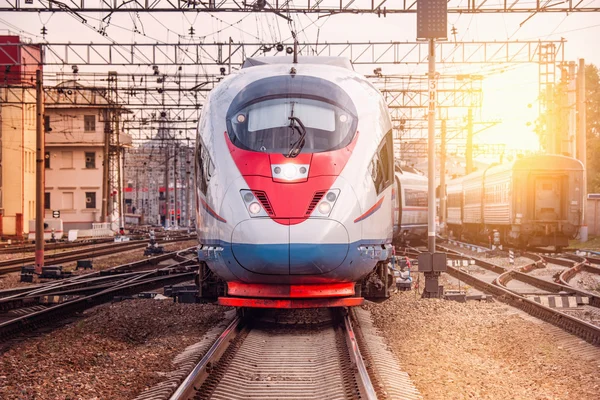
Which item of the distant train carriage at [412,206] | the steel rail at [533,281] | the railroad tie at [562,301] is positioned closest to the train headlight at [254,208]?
the railroad tie at [562,301]

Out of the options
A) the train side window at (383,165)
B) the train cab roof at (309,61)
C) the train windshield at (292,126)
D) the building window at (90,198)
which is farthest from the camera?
the building window at (90,198)

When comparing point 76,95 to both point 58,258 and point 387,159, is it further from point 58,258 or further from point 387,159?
point 387,159

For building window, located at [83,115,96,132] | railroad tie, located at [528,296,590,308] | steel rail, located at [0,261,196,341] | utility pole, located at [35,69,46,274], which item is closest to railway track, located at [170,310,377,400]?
steel rail, located at [0,261,196,341]

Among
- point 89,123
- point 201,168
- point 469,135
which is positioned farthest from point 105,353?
point 89,123

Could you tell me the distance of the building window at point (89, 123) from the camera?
67.3 m

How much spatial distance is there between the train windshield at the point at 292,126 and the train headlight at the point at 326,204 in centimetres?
66

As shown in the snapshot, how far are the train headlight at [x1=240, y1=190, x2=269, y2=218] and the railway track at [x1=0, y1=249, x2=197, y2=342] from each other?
4068 millimetres

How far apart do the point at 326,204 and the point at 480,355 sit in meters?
2.50

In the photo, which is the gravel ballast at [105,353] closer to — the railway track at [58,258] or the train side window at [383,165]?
the train side window at [383,165]

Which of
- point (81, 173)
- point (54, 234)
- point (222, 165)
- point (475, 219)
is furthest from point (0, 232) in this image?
point (222, 165)

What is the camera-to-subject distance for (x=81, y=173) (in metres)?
67.8

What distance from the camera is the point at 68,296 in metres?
15.2

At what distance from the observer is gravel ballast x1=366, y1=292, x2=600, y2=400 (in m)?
7.21

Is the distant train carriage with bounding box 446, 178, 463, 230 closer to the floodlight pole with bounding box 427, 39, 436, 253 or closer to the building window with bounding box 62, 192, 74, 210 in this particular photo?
the floodlight pole with bounding box 427, 39, 436, 253
